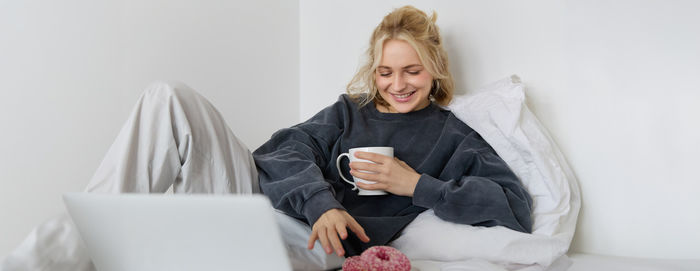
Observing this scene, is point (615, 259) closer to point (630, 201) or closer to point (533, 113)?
point (630, 201)

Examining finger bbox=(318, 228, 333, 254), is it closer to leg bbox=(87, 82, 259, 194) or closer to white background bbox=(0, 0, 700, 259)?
leg bbox=(87, 82, 259, 194)

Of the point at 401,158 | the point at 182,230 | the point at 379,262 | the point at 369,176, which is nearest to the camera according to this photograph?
the point at 182,230

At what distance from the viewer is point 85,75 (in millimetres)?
1560

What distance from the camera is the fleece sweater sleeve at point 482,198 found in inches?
46.2

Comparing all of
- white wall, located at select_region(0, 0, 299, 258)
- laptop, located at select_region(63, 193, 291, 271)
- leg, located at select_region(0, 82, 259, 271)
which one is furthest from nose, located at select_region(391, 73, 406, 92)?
laptop, located at select_region(63, 193, 291, 271)

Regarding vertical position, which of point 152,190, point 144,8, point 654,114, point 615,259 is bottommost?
point 615,259

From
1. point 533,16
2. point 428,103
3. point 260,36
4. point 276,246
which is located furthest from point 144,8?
point 276,246

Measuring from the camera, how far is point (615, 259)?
120 cm

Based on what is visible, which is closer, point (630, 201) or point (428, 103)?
point (630, 201)

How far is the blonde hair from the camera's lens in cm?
143

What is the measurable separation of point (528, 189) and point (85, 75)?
47.2 inches

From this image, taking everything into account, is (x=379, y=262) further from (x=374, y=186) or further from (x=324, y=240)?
(x=374, y=186)

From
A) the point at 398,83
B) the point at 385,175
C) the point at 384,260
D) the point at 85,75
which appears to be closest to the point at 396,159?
the point at 385,175

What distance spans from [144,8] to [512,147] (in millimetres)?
1129
